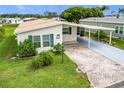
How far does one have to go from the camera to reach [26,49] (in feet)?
46.4

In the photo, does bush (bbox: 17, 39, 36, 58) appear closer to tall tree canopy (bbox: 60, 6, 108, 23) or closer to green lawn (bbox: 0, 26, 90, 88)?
green lawn (bbox: 0, 26, 90, 88)

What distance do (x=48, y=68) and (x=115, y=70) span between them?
413 centimetres

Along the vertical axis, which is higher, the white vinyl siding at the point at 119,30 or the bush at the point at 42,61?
the white vinyl siding at the point at 119,30

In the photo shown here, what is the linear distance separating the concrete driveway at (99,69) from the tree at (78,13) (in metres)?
20.4

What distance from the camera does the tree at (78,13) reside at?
1314 inches

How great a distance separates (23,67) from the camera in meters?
11.7

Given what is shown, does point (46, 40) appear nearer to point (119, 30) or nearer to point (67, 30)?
point (67, 30)

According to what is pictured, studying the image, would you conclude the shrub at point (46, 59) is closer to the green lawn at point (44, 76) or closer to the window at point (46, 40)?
the green lawn at point (44, 76)

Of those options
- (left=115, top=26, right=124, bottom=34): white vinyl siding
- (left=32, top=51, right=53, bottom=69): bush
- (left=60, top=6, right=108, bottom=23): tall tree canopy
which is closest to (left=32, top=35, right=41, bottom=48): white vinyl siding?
(left=32, top=51, right=53, bottom=69): bush

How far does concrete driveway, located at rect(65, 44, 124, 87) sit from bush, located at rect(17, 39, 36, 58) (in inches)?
136

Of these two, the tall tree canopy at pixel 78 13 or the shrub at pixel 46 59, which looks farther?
the tall tree canopy at pixel 78 13

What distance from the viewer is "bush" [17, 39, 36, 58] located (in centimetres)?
1417

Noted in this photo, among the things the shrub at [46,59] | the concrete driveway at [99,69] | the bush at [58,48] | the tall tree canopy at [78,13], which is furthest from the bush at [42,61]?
the tall tree canopy at [78,13]
